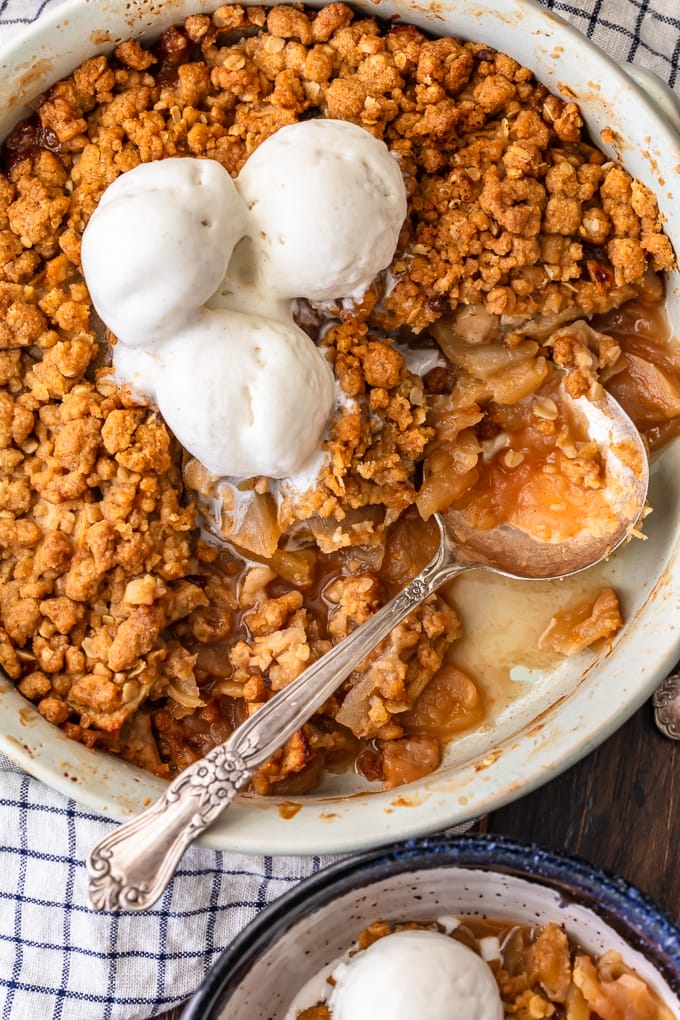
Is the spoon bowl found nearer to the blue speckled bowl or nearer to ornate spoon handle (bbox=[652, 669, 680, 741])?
ornate spoon handle (bbox=[652, 669, 680, 741])

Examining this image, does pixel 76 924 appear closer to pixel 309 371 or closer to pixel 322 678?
pixel 322 678

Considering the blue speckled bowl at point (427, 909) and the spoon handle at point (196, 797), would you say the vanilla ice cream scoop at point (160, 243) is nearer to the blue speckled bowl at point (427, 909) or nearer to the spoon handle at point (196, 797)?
the spoon handle at point (196, 797)

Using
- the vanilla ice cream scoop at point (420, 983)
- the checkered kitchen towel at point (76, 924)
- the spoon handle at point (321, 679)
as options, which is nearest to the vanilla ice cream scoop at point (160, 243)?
the spoon handle at point (321, 679)

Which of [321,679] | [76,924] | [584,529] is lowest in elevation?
[76,924]

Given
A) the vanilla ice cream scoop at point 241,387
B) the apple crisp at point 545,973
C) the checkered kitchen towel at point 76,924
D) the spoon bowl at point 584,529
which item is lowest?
the checkered kitchen towel at point 76,924

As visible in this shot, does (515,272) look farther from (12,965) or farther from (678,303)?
(12,965)

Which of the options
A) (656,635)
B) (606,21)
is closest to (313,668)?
(656,635)

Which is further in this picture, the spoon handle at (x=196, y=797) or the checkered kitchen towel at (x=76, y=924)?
the checkered kitchen towel at (x=76, y=924)

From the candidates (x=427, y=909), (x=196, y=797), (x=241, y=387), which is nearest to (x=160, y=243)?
(x=241, y=387)

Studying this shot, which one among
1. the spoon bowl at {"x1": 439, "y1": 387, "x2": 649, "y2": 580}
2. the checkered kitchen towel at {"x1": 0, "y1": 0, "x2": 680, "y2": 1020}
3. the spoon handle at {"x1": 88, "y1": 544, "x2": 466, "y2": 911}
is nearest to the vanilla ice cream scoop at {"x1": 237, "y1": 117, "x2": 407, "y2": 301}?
the spoon bowl at {"x1": 439, "y1": 387, "x2": 649, "y2": 580}
